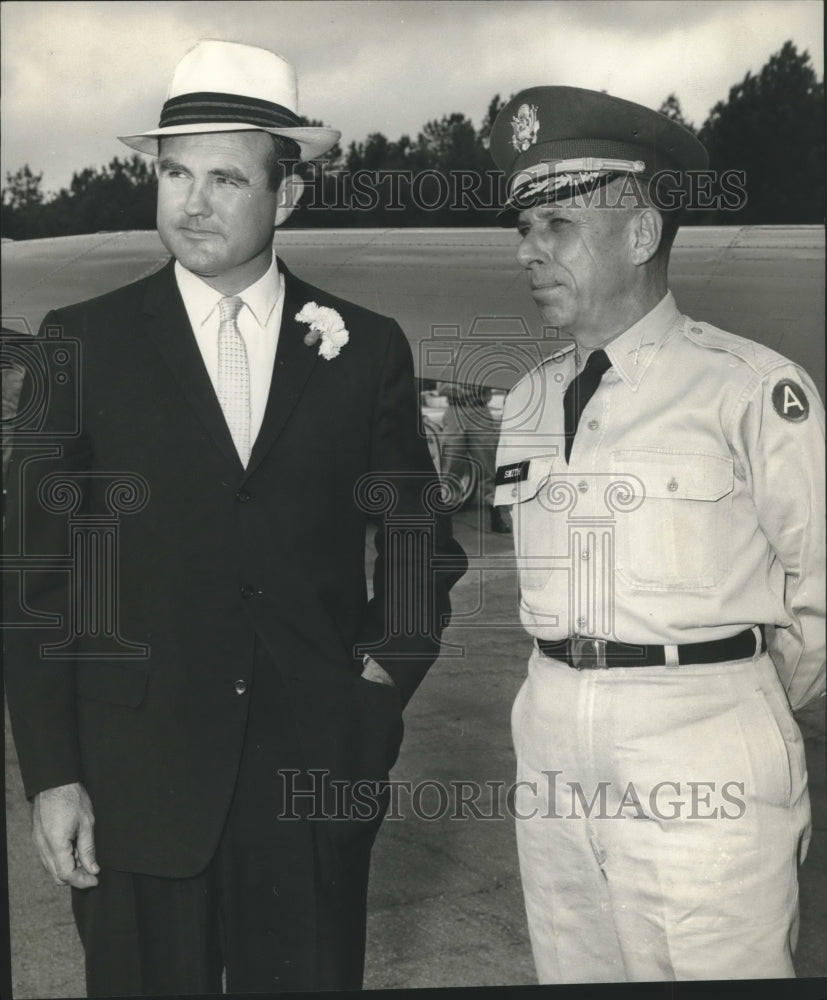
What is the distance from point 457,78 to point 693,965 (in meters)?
1.87

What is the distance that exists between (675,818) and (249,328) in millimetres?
1281

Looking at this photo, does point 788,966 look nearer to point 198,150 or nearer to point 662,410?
point 662,410

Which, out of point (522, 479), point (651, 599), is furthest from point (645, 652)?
point (522, 479)

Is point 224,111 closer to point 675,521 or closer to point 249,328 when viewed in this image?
point 249,328

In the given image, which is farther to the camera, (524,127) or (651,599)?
(524,127)

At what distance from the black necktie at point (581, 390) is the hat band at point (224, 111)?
77cm

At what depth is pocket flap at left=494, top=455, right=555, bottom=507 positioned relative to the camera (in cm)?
244

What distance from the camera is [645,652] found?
2.26 metres

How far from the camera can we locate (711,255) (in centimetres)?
254

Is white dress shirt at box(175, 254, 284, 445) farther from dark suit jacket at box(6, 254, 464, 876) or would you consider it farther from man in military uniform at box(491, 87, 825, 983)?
man in military uniform at box(491, 87, 825, 983)
